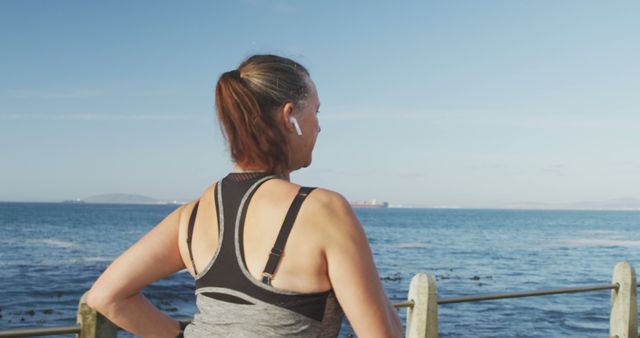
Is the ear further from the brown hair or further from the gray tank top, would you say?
the gray tank top

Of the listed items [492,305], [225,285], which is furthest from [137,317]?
[492,305]

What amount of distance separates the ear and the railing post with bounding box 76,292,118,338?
152 cm

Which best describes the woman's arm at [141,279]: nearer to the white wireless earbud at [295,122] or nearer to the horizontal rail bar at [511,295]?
the white wireless earbud at [295,122]

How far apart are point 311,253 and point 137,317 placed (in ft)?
2.42

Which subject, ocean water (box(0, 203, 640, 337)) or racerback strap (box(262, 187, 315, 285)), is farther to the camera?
ocean water (box(0, 203, 640, 337))

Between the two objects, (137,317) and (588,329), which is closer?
(137,317)

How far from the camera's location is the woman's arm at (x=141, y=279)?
1896mm

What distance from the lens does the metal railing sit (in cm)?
282

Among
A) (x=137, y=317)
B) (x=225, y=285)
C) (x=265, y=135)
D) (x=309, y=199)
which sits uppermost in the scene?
(x=265, y=135)

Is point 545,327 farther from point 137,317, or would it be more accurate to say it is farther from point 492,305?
point 137,317

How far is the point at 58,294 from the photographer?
32.6m

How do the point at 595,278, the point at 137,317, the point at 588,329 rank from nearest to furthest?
the point at 137,317 < the point at 588,329 < the point at 595,278

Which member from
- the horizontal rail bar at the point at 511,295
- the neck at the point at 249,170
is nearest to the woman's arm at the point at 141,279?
the neck at the point at 249,170

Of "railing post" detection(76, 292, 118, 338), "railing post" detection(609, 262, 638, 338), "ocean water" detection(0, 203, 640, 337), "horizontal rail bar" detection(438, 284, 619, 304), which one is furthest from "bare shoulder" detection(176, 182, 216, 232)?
"ocean water" detection(0, 203, 640, 337)
